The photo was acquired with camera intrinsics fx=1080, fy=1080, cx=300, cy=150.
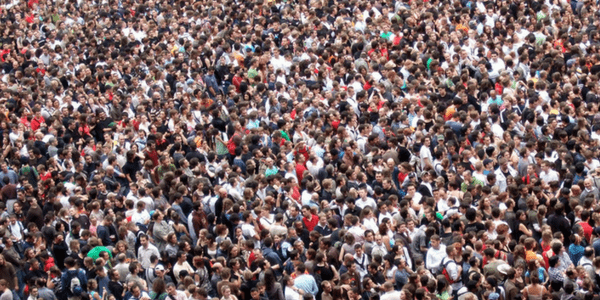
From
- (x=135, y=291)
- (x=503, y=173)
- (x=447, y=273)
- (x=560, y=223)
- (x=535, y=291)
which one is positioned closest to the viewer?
(x=535, y=291)

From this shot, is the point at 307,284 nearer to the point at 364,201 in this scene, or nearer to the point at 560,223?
the point at 364,201

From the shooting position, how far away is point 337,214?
1873cm

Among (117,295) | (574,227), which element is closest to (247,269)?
(117,295)

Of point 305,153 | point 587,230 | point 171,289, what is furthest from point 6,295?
A: point 587,230

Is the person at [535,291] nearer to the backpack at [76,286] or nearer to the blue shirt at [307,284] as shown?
the blue shirt at [307,284]

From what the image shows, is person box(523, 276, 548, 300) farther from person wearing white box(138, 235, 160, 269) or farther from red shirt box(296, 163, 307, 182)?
person wearing white box(138, 235, 160, 269)

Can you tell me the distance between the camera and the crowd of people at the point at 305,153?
16797 millimetres

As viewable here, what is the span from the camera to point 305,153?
20734mm

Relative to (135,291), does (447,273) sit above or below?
above

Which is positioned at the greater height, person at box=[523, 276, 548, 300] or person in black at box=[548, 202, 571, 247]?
person in black at box=[548, 202, 571, 247]

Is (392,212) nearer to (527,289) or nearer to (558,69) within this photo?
(527,289)

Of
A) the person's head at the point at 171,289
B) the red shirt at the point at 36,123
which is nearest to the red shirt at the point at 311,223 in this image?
the person's head at the point at 171,289

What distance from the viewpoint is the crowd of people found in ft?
55.1

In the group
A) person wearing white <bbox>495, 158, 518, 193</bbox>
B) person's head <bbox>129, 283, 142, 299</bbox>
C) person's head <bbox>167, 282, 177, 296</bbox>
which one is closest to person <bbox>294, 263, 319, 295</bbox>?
person's head <bbox>167, 282, 177, 296</bbox>
